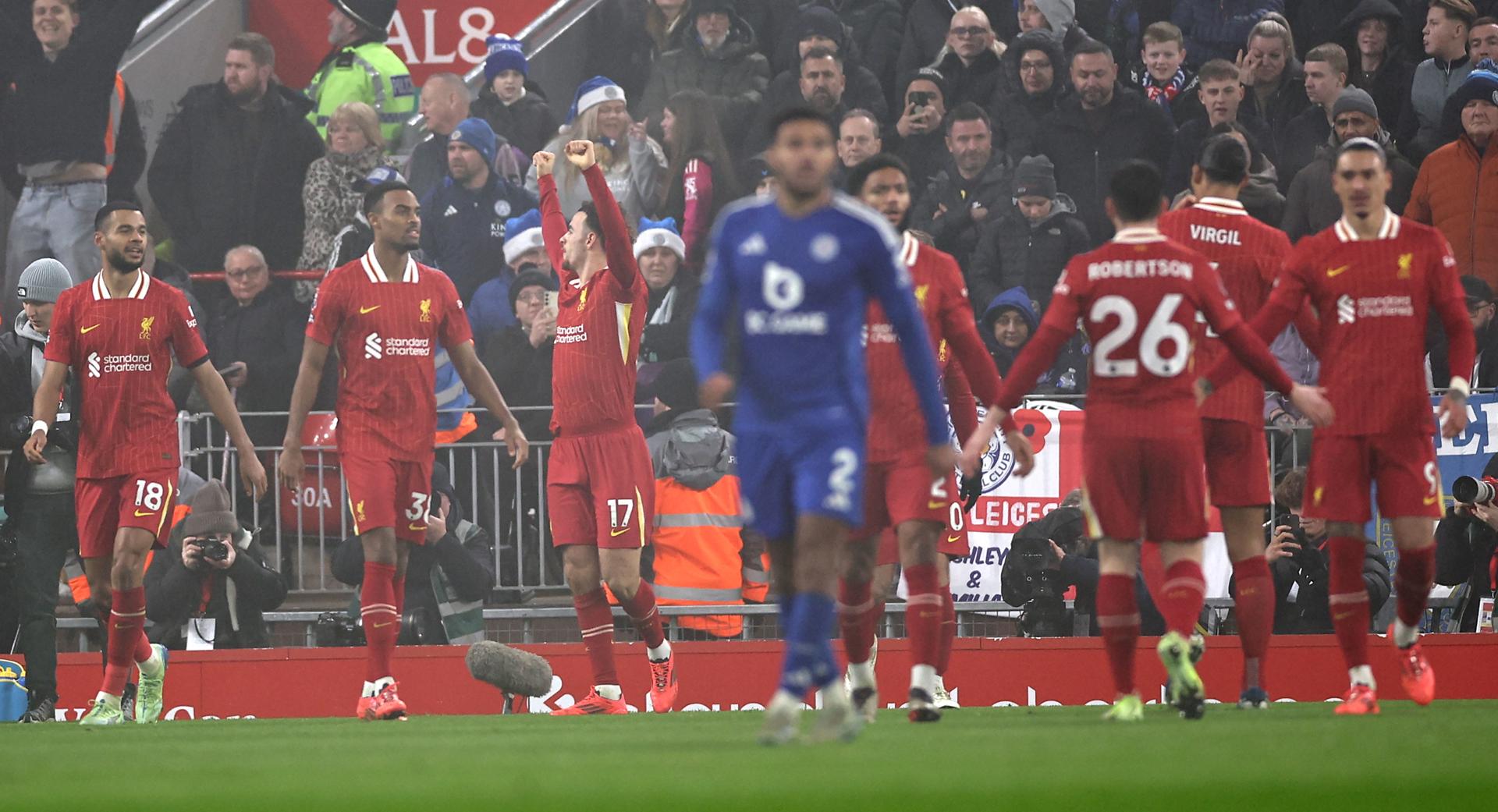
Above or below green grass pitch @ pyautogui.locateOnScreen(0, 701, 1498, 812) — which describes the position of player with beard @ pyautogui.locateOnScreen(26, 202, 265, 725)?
above

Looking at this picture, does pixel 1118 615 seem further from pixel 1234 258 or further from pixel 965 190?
pixel 965 190

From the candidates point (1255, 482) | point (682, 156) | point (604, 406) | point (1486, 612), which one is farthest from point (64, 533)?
point (1486, 612)

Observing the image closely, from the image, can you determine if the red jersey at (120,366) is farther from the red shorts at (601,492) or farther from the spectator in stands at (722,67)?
the spectator in stands at (722,67)

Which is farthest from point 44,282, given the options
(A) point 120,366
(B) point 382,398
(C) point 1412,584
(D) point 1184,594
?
(C) point 1412,584

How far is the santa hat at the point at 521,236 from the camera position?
55.0 ft

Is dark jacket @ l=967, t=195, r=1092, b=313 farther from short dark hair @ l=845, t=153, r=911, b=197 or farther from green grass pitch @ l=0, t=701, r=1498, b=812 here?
green grass pitch @ l=0, t=701, r=1498, b=812

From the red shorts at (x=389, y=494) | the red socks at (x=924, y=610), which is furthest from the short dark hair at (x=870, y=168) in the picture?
the red shorts at (x=389, y=494)

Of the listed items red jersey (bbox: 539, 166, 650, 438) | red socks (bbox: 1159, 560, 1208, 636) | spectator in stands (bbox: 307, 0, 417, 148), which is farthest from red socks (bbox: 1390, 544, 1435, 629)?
spectator in stands (bbox: 307, 0, 417, 148)

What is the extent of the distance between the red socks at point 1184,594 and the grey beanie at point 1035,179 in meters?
7.43

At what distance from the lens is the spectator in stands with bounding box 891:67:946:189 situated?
17.2 meters

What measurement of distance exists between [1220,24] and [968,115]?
2591mm

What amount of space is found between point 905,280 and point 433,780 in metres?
2.49

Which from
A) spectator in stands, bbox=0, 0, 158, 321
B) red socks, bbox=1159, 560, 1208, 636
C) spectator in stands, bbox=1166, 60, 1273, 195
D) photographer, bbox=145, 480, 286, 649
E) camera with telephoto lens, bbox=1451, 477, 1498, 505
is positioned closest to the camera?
red socks, bbox=1159, 560, 1208, 636

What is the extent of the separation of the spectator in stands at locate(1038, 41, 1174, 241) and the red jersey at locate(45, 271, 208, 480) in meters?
7.66
